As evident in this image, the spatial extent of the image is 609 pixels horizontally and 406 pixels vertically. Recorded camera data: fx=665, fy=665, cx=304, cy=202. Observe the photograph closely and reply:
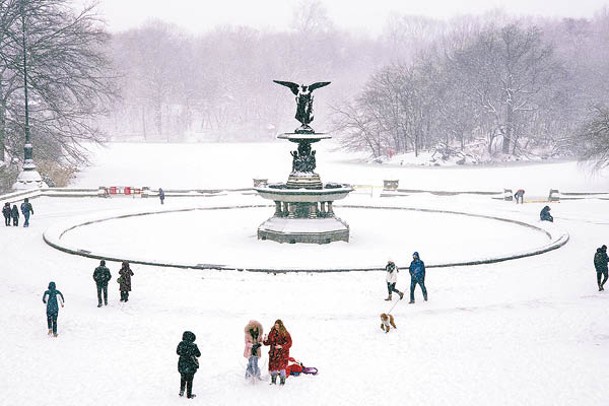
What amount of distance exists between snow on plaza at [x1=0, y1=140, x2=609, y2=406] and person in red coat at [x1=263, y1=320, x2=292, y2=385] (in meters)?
0.25

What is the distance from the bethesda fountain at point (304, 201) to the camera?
2455 centimetres

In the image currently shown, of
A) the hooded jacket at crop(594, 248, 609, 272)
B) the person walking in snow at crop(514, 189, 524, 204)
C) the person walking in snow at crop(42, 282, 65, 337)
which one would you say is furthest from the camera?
the person walking in snow at crop(514, 189, 524, 204)

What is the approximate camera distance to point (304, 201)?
81.7 feet

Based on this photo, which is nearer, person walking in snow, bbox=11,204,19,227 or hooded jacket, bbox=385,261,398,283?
hooded jacket, bbox=385,261,398,283

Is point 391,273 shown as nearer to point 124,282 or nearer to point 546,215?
point 124,282

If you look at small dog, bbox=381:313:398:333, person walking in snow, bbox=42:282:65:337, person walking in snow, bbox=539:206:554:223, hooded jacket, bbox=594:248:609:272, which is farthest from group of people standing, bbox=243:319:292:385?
person walking in snow, bbox=539:206:554:223

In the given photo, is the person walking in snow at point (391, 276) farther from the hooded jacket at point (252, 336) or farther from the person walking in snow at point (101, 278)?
the person walking in snow at point (101, 278)

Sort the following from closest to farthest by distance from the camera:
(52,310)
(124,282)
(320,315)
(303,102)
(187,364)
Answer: (187,364) < (52,310) < (320,315) < (124,282) < (303,102)

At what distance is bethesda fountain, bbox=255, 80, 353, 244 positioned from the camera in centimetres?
2455

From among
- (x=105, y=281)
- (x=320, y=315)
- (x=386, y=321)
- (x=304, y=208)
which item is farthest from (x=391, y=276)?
(x=304, y=208)

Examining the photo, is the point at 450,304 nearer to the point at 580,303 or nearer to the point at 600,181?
the point at 580,303

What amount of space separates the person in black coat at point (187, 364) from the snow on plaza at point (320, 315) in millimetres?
284

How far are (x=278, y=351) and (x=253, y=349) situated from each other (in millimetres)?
423

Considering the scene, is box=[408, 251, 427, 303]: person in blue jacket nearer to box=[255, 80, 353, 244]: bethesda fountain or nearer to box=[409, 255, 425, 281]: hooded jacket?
box=[409, 255, 425, 281]: hooded jacket
